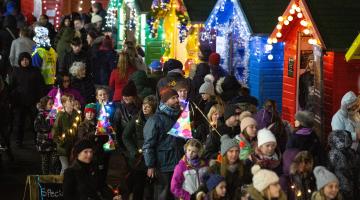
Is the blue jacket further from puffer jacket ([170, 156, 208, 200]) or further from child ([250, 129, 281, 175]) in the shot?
child ([250, 129, 281, 175])

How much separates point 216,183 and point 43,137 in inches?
184

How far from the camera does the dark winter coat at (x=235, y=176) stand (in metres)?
12.4

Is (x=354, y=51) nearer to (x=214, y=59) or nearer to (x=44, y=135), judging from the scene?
(x=214, y=59)

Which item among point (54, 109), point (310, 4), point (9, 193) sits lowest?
point (9, 193)

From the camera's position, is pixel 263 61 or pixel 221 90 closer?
pixel 221 90

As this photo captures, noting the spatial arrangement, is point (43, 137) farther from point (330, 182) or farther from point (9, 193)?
point (330, 182)

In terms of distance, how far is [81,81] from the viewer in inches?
735

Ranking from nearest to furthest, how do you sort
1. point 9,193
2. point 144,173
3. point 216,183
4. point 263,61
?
point 216,183 → point 144,173 → point 9,193 → point 263,61

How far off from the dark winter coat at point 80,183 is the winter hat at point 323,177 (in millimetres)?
2548

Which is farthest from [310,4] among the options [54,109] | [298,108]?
[54,109]

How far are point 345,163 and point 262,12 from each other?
669 cm

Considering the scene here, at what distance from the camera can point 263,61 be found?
63.6 ft

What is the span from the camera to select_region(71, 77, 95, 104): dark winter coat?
18547 mm

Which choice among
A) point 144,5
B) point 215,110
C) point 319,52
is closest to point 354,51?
point 319,52
